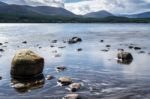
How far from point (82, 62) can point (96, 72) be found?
424 inches

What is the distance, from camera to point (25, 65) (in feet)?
147

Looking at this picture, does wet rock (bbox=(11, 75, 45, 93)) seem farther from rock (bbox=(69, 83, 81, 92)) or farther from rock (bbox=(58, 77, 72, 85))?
rock (bbox=(69, 83, 81, 92))

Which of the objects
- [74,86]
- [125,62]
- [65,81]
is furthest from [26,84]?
[125,62]

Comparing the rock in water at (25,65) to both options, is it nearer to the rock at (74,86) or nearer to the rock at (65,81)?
the rock at (65,81)

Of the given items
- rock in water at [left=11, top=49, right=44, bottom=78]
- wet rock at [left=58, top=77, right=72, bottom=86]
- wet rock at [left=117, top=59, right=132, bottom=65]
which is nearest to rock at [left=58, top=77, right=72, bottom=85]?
wet rock at [left=58, top=77, right=72, bottom=86]

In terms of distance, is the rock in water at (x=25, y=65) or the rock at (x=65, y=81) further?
the rock in water at (x=25, y=65)

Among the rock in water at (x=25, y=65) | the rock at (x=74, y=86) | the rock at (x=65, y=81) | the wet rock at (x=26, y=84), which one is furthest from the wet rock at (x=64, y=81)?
the rock in water at (x=25, y=65)

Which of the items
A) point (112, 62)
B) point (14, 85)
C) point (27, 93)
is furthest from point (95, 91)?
point (112, 62)

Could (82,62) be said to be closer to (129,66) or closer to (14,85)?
(129,66)

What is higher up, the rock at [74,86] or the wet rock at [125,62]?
the rock at [74,86]

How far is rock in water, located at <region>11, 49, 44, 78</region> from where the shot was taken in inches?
1779

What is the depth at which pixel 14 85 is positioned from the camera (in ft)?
137

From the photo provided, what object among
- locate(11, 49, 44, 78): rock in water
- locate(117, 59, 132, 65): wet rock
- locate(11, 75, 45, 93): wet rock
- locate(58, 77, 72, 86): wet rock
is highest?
locate(11, 49, 44, 78): rock in water

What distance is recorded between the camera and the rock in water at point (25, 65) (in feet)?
148
